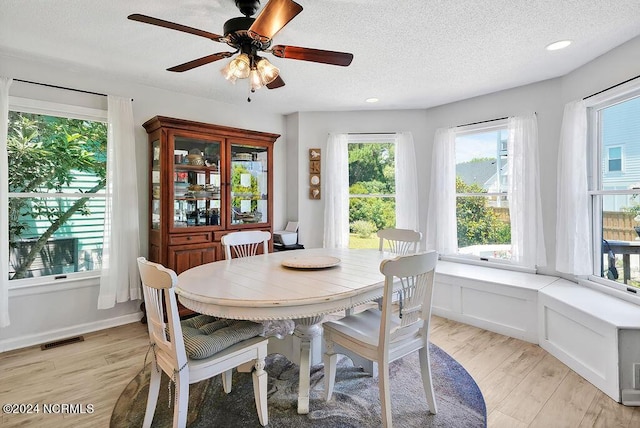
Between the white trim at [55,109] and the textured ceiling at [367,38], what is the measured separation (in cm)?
38

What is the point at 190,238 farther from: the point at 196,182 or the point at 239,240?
the point at 239,240

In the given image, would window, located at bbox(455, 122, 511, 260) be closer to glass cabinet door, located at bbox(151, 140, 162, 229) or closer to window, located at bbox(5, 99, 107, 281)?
glass cabinet door, located at bbox(151, 140, 162, 229)

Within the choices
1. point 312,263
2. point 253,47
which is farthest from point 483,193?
point 253,47

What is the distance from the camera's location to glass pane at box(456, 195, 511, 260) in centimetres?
358

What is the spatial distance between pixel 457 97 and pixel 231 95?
2.53 m

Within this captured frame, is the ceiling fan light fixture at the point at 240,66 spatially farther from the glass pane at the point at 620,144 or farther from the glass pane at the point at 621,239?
the glass pane at the point at 621,239

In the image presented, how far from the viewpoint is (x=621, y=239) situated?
2.63 meters

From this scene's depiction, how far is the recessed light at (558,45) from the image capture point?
238cm

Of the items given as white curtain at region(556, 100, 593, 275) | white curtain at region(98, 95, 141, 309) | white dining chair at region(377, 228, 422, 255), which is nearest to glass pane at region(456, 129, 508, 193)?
white curtain at region(556, 100, 593, 275)

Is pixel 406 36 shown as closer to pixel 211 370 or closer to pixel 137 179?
pixel 211 370

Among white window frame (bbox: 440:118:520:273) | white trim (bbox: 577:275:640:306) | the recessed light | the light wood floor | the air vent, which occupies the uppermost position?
the recessed light

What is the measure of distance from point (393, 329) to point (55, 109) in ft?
10.8

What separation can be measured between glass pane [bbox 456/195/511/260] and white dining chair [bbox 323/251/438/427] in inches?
88.5

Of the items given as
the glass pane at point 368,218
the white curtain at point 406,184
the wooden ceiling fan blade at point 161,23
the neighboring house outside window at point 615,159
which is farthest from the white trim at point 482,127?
the wooden ceiling fan blade at point 161,23
